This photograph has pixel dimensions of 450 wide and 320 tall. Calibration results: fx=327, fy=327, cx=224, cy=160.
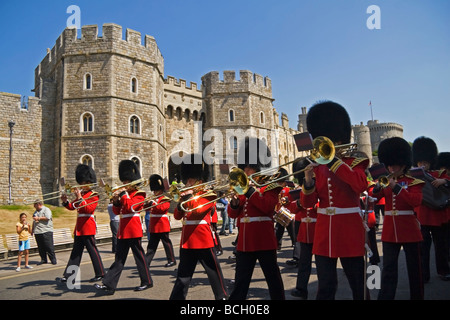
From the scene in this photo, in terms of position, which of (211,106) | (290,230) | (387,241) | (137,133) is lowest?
(290,230)

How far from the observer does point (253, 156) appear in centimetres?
475

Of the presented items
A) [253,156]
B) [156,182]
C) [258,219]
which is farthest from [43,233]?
[258,219]

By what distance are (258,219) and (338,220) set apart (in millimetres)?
1072

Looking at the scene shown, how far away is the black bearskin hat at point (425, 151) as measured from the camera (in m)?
6.61

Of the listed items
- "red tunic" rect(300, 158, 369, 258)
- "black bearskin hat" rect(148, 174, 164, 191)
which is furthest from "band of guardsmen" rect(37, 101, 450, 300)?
"black bearskin hat" rect(148, 174, 164, 191)

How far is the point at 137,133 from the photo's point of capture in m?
24.2

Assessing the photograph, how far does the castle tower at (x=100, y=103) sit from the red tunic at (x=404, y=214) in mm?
20578

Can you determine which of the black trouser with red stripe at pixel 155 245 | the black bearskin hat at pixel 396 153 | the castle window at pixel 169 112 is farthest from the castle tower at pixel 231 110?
the black bearskin hat at pixel 396 153

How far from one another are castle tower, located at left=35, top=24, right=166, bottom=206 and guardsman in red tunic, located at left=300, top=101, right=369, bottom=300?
819 inches

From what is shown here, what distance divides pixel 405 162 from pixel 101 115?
21621 mm

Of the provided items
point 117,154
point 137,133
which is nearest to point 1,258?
point 117,154

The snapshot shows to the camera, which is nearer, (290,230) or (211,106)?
(290,230)

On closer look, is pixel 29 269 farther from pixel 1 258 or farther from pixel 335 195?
pixel 335 195
